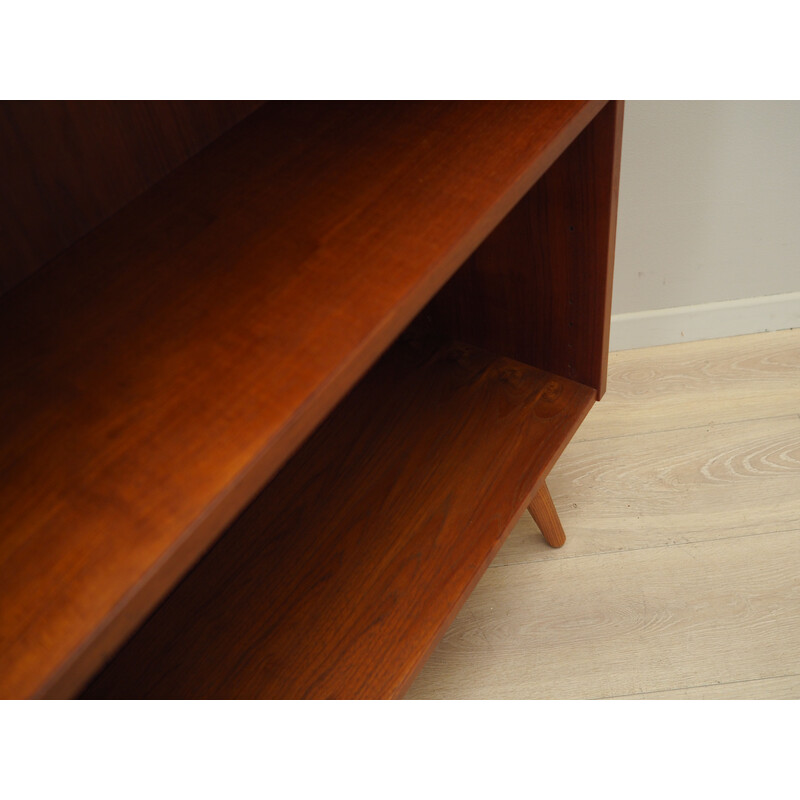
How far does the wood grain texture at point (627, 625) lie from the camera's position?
1.01 metres

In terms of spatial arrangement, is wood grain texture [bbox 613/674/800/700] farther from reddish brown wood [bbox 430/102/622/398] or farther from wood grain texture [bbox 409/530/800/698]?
reddish brown wood [bbox 430/102/622/398]

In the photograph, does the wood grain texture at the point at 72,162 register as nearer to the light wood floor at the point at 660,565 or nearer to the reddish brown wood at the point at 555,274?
the reddish brown wood at the point at 555,274

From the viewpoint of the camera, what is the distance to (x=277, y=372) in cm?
44

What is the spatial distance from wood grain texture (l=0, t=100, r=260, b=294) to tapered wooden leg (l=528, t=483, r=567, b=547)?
2.10 feet

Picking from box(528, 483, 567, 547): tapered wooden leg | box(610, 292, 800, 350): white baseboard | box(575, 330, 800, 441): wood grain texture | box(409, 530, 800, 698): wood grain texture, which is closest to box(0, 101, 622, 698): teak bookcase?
box(528, 483, 567, 547): tapered wooden leg

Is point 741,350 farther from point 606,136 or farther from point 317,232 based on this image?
point 317,232

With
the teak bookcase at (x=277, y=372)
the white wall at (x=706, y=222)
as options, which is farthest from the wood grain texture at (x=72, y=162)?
the white wall at (x=706, y=222)

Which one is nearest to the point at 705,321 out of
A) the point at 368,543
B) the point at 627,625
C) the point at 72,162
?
the point at 627,625

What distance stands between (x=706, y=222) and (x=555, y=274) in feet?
1.75

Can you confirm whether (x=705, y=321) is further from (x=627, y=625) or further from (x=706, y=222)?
(x=627, y=625)

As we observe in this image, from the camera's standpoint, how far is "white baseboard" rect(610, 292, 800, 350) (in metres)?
1.40

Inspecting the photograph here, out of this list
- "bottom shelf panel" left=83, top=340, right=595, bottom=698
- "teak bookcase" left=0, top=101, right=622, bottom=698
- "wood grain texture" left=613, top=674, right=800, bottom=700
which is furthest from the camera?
"wood grain texture" left=613, top=674, right=800, bottom=700

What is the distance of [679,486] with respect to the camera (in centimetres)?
121

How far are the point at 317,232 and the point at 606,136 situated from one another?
333 millimetres
